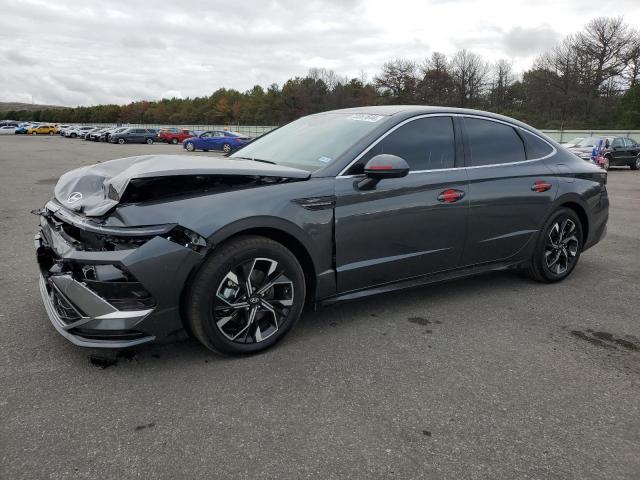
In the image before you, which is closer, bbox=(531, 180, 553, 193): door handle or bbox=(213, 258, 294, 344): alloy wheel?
bbox=(213, 258, 294, 344): alloy wheel

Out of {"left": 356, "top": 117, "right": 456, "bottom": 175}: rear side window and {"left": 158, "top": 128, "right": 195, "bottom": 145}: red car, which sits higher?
{"left": 158, "top": 128, "right": 195, "bottom": 145}: red car

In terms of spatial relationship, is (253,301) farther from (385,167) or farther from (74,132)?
(74,132)

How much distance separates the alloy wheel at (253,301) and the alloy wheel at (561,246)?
9.19ft

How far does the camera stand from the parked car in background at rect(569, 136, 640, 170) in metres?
20.6

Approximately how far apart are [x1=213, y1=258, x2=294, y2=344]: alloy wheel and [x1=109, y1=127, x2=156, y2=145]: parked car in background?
139 feet

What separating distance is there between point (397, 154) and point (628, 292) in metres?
2.66

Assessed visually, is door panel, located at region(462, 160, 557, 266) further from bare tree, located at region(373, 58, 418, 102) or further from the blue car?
bare tree, located at region(373, 58, 418, 102)

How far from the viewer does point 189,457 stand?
2207 mm

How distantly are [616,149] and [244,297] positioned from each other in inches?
900

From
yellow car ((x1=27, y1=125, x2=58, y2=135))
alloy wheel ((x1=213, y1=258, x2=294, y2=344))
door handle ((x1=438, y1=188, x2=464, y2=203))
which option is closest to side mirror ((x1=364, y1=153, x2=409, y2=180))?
door handle ((x1=438, y1=188, x2=464, y2=203))

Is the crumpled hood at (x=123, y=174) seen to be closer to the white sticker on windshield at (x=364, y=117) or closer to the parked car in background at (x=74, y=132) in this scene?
the white sticker on windshield at (x=364, y=117)

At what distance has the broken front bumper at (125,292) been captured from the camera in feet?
8.91

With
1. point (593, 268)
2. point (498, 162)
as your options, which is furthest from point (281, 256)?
point (593, 268)

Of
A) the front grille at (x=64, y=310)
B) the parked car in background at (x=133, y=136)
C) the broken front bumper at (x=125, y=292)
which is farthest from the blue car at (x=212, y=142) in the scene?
the broken front bumper at (x=125, y=292)
